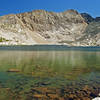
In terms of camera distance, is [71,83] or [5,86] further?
[71,83]

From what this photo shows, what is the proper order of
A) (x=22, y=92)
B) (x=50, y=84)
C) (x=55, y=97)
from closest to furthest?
(x=55, y=97) → (x=22, y=92) → (x=50, y=84)

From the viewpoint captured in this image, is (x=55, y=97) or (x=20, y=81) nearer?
(x=55, y=97)

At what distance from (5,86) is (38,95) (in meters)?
5.51

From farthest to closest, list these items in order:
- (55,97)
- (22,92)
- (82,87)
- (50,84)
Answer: (50,84), (82,87), (22,92), (55,97)

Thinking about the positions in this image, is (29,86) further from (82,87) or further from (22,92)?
(82,87)

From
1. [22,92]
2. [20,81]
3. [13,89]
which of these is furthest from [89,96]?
[20,81]

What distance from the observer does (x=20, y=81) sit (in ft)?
78.5

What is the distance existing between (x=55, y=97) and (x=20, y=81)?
7886 millimetres

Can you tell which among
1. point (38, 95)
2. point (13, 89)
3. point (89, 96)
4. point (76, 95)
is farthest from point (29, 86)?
point (89, 96)

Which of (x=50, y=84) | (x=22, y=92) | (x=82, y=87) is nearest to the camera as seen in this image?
(x=22, y=92)

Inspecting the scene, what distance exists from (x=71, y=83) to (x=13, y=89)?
7909 mm

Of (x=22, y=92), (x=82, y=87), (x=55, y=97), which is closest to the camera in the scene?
(x=55, y=97)

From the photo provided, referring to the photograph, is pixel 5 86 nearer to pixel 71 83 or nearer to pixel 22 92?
pixel 22 92

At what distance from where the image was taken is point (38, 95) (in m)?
18.1
